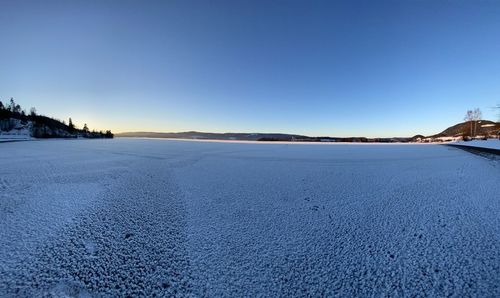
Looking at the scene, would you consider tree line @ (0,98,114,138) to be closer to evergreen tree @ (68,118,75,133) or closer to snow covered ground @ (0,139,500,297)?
evergreen tree @ (68,118,75,133)

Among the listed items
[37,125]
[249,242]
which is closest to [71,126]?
[37,125]

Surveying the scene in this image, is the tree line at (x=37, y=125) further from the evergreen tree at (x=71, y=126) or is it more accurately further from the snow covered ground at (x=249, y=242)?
the snow covered ground at (x=249, y=242)

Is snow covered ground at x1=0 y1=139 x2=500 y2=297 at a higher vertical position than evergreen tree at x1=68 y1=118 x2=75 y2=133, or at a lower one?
lower

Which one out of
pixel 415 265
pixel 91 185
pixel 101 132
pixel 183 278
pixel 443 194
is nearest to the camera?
pixel 183 278

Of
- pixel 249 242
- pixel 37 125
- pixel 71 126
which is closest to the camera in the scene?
pixel 249 242

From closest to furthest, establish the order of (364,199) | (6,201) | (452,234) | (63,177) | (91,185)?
(452,234) → (6,201) → (364,199) → (91,185) → (63,177)

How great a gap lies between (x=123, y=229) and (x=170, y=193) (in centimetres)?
200

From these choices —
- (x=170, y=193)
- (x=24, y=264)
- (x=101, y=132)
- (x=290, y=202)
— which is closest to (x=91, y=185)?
(x=170, y=193)

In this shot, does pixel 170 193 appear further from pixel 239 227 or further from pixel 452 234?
pixel 452 234

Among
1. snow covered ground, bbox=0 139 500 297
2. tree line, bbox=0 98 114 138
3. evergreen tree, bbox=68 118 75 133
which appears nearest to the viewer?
snow covered ground, bbox=0 139 500 297

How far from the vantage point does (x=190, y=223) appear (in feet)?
11.5

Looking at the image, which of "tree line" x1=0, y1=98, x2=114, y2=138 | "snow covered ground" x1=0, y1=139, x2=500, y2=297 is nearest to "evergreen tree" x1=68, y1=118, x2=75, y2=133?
"tree line" x1=0, y1=98, x2=114, y2=138

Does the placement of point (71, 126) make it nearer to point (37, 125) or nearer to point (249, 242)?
point (37, 125)

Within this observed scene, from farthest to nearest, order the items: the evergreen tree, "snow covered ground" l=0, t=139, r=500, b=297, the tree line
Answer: the evergreen tree, the tree line, "snow covered ground" l=0, t=139, r=500, b=297
